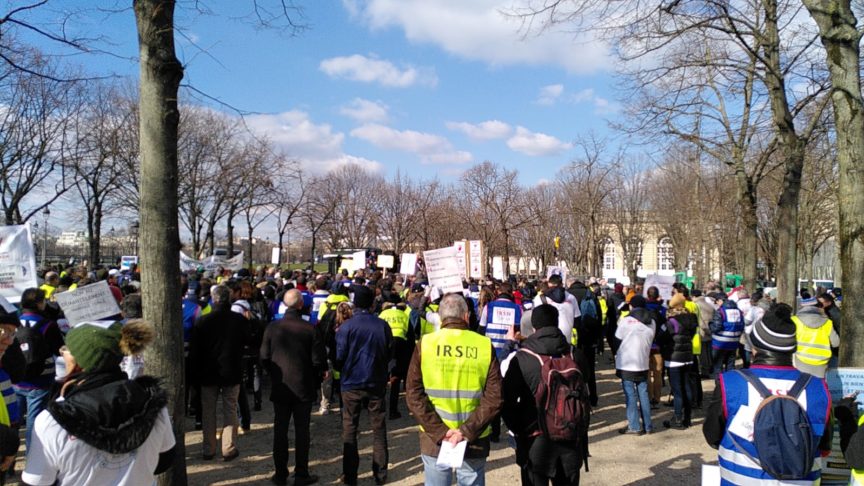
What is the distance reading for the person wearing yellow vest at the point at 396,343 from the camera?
9.10 m

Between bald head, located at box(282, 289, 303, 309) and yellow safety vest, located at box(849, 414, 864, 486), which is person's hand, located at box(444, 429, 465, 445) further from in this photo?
bald head, located at box(282, 289, 303, 309)

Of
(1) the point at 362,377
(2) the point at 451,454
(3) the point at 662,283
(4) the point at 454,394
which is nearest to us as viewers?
(2) the point at 451,454

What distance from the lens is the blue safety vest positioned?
3383mm

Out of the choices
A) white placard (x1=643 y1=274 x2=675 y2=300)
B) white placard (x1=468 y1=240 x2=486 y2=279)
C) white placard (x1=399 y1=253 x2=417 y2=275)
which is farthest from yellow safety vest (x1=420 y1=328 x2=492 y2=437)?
white placard (x1=468 y1=240 x2=486 y2=279)

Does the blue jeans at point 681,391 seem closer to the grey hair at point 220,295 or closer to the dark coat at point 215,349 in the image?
the dark coat at point 215,349

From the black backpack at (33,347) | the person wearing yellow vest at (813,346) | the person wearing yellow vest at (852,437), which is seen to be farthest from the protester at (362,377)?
the person wearing yellow vest at (813,346)

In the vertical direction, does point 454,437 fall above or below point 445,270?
below

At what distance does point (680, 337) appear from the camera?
8.77 m

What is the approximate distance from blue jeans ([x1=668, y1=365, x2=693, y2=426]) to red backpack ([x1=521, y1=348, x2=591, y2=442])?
17.0ft

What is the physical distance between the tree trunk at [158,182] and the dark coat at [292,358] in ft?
6.08

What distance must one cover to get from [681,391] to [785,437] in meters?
5.87

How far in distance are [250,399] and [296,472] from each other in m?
4.71

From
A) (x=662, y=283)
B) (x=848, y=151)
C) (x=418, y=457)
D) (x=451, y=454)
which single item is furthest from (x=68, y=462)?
(x=662, y=283)

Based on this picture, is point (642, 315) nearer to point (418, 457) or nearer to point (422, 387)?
point (418, 457)
